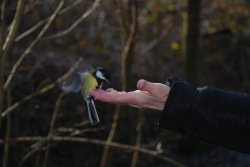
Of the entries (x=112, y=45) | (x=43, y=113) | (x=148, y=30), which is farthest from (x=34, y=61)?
Result: (x=148, y=30)

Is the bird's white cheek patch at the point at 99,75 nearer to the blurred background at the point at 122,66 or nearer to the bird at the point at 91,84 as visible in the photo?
the bird at the point at 91,84

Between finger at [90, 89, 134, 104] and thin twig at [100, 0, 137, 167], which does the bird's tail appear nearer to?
finger at [90, 89, 134, 104]

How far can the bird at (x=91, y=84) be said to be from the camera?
2.01 m

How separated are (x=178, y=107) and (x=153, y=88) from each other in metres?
0.13

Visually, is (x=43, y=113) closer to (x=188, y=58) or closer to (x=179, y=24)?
(x=188, y=58)

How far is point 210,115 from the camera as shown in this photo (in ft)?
6.57

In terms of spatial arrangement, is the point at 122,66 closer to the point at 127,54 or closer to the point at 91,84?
the point at 127,54

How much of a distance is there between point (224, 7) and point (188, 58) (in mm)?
1233

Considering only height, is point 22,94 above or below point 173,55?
below

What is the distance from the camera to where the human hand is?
206cm

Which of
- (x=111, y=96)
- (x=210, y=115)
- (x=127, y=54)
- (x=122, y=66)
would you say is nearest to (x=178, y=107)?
(x=210, y=115)

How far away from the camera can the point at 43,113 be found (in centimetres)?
597

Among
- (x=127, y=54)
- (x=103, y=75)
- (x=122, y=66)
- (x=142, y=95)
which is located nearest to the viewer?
(x=103, y=75)

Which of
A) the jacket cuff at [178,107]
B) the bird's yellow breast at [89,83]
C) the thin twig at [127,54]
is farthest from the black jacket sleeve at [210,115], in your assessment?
the thin twig at [127,54]
